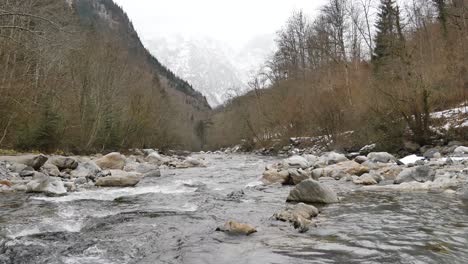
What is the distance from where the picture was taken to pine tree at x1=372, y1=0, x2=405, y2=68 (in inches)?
757

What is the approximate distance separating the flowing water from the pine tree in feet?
38.7

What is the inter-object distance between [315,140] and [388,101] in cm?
1204

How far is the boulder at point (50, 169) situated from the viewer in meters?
14.2

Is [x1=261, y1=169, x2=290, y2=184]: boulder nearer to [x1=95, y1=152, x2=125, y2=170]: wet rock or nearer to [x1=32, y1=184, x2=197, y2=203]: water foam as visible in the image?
[x1=32, y1=184, x2=197, y2=203]: water foam

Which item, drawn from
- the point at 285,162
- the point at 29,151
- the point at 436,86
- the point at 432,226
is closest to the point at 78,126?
the point at 29,151

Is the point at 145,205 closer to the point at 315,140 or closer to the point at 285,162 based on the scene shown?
the point at 285,162

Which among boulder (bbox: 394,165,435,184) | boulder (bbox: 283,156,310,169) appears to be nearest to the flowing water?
boulder (bbox: 394,165,435,184)

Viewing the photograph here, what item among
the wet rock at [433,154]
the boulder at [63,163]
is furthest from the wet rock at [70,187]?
the wet rock at [433,154]

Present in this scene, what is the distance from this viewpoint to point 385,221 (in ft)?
22.4

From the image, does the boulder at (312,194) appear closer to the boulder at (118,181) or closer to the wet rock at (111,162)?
the boulder at (118,181)

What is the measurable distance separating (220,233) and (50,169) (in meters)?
10.7

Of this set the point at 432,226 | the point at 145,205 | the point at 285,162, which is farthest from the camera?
the point at 285,162

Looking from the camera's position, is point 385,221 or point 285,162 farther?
point 285,162

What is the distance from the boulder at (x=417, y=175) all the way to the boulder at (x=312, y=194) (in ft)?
9.90
